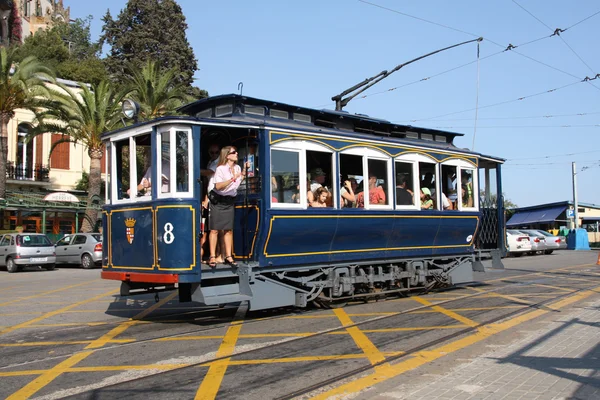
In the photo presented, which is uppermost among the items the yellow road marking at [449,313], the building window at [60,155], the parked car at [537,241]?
the building window at [60,155]

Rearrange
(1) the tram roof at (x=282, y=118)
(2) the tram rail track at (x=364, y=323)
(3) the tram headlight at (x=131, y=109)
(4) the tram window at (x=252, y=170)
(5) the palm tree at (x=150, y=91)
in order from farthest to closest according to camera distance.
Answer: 1. (5) the palm tree at (x=150, y=91)
2. (3) the tram headlight at (x=131, y=109)
3. (1) the tram roof at (x=282, y=118)
4. (4) the tram window at (x=252, y=170)
5. (2) the tram rail track at (x=364, y=323)

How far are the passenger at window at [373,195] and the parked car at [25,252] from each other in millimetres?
16910

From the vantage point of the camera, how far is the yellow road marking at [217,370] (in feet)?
18.2

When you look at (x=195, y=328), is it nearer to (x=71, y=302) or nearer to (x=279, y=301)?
(x=279, y=301)

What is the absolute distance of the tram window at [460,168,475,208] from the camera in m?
13.5

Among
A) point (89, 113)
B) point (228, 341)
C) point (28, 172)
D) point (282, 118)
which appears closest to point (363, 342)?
point (228, 341)

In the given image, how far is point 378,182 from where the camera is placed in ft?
37.5

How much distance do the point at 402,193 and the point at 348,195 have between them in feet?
5.16

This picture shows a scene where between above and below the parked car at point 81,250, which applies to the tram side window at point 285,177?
above

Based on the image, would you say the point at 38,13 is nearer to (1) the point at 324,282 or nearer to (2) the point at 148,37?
(2) the point at 148,37

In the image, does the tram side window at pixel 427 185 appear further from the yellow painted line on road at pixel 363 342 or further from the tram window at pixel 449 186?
the yellow painted line on road at pixel 363 342

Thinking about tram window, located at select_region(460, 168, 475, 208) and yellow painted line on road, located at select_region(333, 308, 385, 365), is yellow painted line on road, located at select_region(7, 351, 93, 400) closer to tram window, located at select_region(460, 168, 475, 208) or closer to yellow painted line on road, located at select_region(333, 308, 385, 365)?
yellow painted line on road, located at select_region(333, 308, 385, 365)

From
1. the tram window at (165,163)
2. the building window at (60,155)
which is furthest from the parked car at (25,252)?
the tram window at (165,163)

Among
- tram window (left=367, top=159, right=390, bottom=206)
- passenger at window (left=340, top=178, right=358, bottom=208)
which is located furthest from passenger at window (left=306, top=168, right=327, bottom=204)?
tram window (left=367, top=159, right=390, bottom=206)
